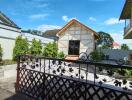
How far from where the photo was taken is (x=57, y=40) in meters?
25.0

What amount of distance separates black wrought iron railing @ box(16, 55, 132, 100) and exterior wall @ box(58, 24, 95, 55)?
1683cm

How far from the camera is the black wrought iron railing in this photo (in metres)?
4.10

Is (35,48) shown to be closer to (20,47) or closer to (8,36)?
(20,47)

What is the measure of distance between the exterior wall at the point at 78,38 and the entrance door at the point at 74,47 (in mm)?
369

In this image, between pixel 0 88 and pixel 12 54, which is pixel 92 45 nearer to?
pixel 12 54

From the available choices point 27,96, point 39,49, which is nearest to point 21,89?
point 27,96

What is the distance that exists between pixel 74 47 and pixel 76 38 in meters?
1.11

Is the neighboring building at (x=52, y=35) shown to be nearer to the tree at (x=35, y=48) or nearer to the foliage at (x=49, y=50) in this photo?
the foliage at (x=49, y=50)

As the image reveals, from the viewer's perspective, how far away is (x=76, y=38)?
24047mm

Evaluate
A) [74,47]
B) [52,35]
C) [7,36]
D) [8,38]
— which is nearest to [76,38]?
[74,47]

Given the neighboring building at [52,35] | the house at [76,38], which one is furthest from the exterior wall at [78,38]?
the neighboring building at [52,35]

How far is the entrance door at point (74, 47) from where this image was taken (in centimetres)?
2369

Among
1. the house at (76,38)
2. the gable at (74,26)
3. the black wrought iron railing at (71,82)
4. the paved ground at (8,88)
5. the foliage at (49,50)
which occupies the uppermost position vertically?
the gable at (74,26)

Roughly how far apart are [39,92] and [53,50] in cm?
1506
